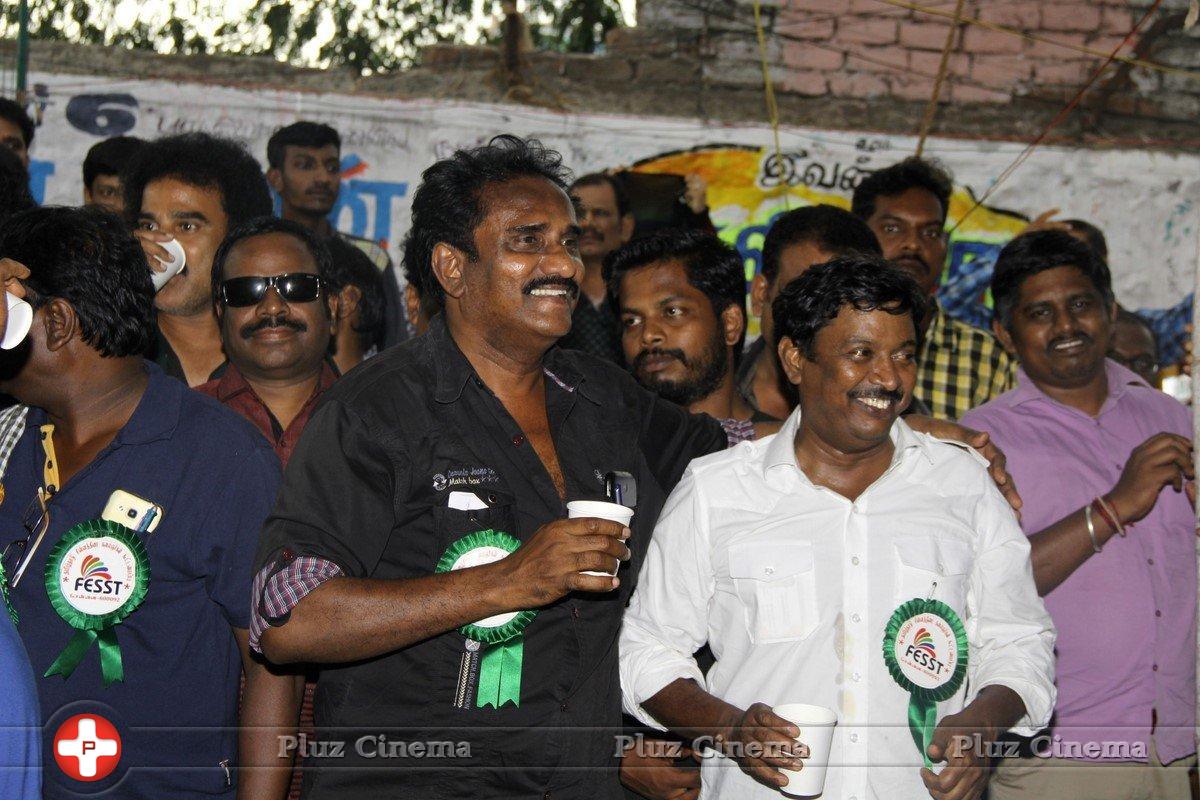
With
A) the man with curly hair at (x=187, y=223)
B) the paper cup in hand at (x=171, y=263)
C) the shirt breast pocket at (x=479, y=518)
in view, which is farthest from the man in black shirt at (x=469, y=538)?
the man with curly hair at (x=187, y=223)

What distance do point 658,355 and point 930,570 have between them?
1455 millimetres

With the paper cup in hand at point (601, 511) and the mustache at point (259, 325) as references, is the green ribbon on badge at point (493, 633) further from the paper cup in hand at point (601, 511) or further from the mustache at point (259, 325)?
the mustache at point (259, 325)

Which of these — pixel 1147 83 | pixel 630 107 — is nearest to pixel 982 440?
pixel 630 107

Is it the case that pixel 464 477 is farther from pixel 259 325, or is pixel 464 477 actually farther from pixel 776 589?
pixel 259 325

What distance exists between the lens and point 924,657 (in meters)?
2.98

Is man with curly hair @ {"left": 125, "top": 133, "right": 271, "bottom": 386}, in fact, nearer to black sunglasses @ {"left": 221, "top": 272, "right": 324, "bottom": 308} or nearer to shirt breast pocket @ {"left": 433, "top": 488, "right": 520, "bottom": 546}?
black sunglasses @ {"left": 221, "top": 272, "right": 324, "bottom": 308}

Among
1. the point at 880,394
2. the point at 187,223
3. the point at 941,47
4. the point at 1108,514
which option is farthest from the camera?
the point at 941,47

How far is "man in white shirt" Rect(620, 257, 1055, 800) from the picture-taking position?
2.95 metres

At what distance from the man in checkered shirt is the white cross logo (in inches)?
143

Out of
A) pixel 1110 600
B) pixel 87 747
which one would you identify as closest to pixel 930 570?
pixel 1110 600

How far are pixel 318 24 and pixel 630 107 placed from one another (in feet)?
16.3

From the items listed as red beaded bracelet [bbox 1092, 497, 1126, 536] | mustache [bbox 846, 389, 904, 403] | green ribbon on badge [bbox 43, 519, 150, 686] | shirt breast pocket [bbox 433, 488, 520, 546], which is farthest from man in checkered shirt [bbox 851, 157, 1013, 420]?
green ribbon on badge [bbox 43, 519, 150, 686]

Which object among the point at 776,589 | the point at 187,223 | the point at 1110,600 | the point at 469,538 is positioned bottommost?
the point at 1110,600

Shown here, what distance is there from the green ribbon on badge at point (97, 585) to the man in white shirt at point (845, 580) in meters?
1.27
